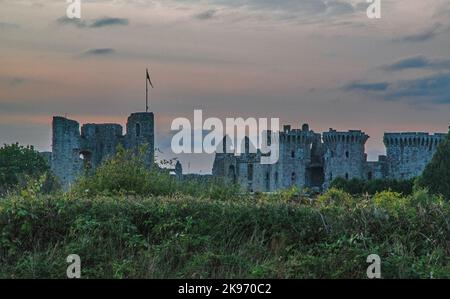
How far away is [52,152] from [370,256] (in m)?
52.9

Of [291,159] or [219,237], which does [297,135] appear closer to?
[291,159]

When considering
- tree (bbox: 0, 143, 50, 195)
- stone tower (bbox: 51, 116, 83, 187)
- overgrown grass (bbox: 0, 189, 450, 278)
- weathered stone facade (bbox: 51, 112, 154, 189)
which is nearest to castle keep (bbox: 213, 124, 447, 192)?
weathered stone facade (bbox: 51, 112, 154, 189)

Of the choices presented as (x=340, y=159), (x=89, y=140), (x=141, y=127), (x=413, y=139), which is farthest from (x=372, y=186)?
(x=89, y=140)

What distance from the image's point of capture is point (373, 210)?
1253 cm

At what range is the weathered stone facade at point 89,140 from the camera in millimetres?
60094

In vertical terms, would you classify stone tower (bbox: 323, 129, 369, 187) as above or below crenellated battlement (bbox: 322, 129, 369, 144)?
below

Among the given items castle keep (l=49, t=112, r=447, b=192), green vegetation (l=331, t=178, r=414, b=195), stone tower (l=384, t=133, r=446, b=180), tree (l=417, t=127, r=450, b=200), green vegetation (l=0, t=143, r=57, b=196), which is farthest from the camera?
stone tower (l=384, t=133, r=446, b=180)

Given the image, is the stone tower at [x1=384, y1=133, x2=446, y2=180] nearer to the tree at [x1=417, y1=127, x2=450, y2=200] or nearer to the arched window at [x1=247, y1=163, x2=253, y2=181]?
the arched window at [x1=247, y1=163, x2=253, y2=181]

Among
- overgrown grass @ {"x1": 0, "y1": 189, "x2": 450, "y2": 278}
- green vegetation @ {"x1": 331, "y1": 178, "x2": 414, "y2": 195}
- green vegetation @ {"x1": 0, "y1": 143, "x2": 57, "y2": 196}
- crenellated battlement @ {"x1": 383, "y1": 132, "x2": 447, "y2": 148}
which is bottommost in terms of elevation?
green vegetation @ {"x1": 331, "y1": 178, "x2": 414, "y2": 195}

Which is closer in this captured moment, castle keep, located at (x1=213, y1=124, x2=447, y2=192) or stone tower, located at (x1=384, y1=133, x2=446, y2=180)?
castle keep, located at (x1=213, y1=124, x2=447, y2=192)

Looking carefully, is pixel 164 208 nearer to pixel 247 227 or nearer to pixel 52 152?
pixel 247 227

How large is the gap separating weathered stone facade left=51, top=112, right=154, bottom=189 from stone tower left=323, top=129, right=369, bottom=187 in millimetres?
28610

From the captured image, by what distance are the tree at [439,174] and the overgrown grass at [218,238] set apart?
4104cm

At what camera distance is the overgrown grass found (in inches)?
447
